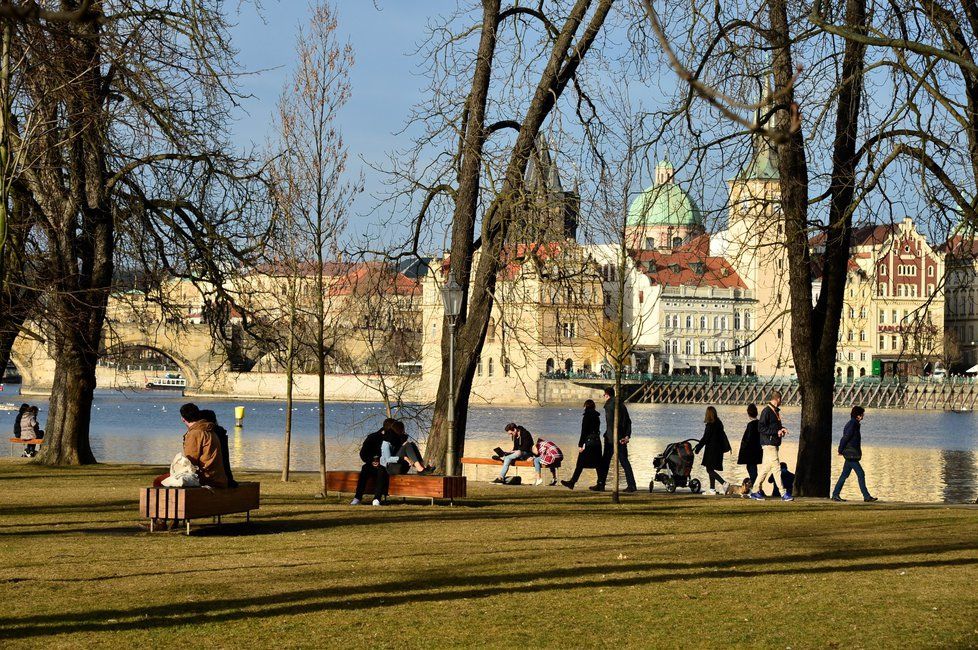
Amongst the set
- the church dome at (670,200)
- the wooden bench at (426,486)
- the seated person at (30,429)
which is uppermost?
the church dome at (670,200)

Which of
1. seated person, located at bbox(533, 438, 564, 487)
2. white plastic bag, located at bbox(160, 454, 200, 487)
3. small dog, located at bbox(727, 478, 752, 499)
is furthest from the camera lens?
seated person, located at bbox(533, 438, 564, 487)

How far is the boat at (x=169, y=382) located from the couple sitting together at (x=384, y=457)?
405 ft

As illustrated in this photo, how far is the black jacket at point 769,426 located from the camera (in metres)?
19.1

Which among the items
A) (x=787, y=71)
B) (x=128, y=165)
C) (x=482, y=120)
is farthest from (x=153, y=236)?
(x=787, y=71)

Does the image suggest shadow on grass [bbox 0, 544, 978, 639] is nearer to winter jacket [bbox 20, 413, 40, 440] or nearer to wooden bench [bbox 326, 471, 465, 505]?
wooden bench [bbox 326, 471, 465, 505]

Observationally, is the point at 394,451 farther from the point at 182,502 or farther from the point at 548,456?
the point at 548,456

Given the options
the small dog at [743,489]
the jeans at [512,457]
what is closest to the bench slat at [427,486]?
the small dog at [743,489]

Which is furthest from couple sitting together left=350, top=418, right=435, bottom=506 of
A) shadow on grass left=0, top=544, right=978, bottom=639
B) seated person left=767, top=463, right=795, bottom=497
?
seated person left=767, top=463, right=795, bottom=497

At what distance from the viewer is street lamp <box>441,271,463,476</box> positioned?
56.7ft

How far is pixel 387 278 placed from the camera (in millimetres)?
20266

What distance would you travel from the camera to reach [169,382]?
5497 inches

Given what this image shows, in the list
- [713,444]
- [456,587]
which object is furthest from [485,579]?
[713,444]

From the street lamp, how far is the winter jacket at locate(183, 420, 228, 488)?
16.9 feet

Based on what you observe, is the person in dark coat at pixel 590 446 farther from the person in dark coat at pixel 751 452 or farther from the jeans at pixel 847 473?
the jeans at pixel 847 473
